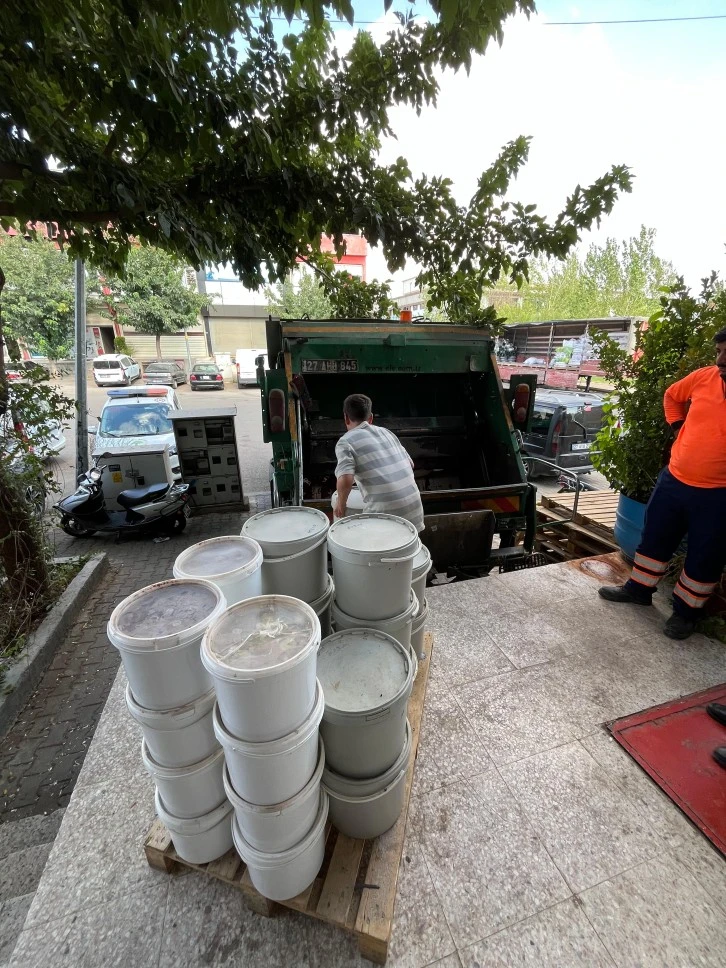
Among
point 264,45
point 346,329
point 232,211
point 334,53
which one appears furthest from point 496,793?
point 334,53

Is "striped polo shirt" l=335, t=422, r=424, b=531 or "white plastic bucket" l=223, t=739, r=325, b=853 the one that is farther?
"striped polo shirt" l=335, t=422, r=424, b=531

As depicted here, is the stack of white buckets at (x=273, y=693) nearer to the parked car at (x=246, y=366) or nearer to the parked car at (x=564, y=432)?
the parked car at (x=564, y=432)

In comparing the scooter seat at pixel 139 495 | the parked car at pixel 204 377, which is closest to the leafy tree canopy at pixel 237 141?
the scooter seat at pixel 139 495

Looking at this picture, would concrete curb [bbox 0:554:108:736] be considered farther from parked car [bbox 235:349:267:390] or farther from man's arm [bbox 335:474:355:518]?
parked car [bbox 235:349:267:390]

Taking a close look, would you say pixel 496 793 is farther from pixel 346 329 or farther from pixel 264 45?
pixel 264 45

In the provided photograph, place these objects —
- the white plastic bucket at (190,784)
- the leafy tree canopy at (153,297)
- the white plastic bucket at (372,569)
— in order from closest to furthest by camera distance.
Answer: the white plastic bucket at (190,784) < the white plastic bucket at (372,569) < the leafy tree canopy at (153,297)

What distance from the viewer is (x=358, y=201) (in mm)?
2980

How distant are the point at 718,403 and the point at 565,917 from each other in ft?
9.41

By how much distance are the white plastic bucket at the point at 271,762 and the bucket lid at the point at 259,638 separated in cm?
25

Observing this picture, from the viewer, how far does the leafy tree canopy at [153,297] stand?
20719 mm

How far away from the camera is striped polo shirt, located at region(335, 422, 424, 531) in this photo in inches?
113

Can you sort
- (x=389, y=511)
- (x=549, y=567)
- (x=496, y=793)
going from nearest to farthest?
(x=496, y=793)
(x=389, y=511)
(x=549, y=567)

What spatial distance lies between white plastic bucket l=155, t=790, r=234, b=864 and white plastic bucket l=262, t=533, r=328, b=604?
77cm

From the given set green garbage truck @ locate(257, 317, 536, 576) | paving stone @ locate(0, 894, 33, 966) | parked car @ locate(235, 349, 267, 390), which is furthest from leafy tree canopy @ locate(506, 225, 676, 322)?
paving stone @ locate(0, 894, 33, 966)
